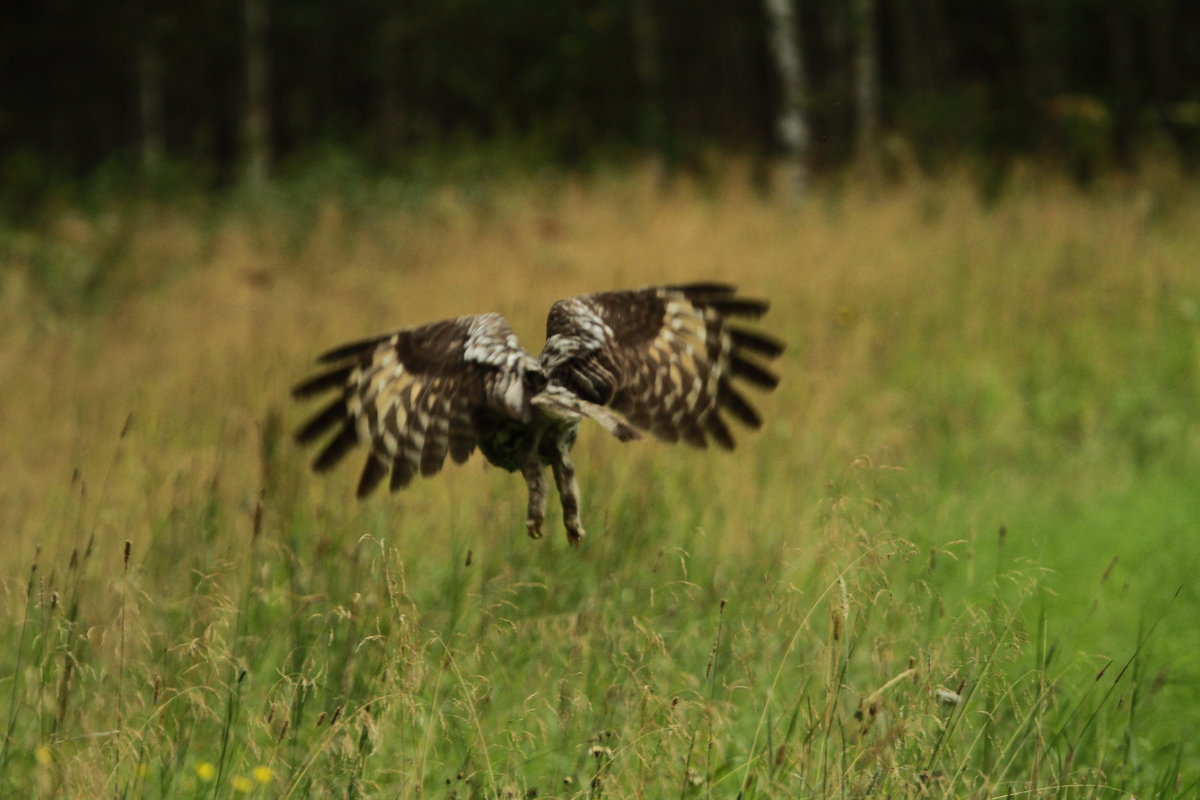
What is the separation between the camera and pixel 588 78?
2447 centimetres

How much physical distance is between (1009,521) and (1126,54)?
56.1ft

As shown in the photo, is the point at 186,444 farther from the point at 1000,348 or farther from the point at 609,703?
the point at 1000,348

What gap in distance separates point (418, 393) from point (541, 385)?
1.06 feet

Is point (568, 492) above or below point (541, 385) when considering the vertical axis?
below

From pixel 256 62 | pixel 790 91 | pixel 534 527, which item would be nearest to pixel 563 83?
pixel 256 62

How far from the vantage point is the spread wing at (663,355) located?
111 inches

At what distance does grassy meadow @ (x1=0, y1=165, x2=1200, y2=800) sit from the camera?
2.63 m

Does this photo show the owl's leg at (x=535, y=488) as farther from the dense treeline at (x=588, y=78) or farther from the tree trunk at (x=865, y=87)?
the tree trunk at (x=865, y=87)

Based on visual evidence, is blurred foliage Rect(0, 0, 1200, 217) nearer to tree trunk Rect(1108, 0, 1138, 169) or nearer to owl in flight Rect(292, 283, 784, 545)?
tree trunk Rect(1108, 0, 1138, 169)

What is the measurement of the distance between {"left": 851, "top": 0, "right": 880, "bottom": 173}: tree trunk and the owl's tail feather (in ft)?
33.1

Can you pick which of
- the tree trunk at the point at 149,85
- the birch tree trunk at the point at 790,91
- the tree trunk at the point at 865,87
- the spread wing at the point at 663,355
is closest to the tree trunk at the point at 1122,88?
the tree trunk at the point at 865,87

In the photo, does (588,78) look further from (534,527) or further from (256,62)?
(534,527)

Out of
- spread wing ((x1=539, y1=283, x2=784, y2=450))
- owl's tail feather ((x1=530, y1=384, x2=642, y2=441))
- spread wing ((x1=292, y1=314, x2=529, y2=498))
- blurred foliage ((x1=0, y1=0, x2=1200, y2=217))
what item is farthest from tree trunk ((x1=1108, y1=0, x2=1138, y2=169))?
owl's tail feather ((x1=530, y1=384, x2=642, y2=441))

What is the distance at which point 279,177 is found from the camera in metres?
16.0
